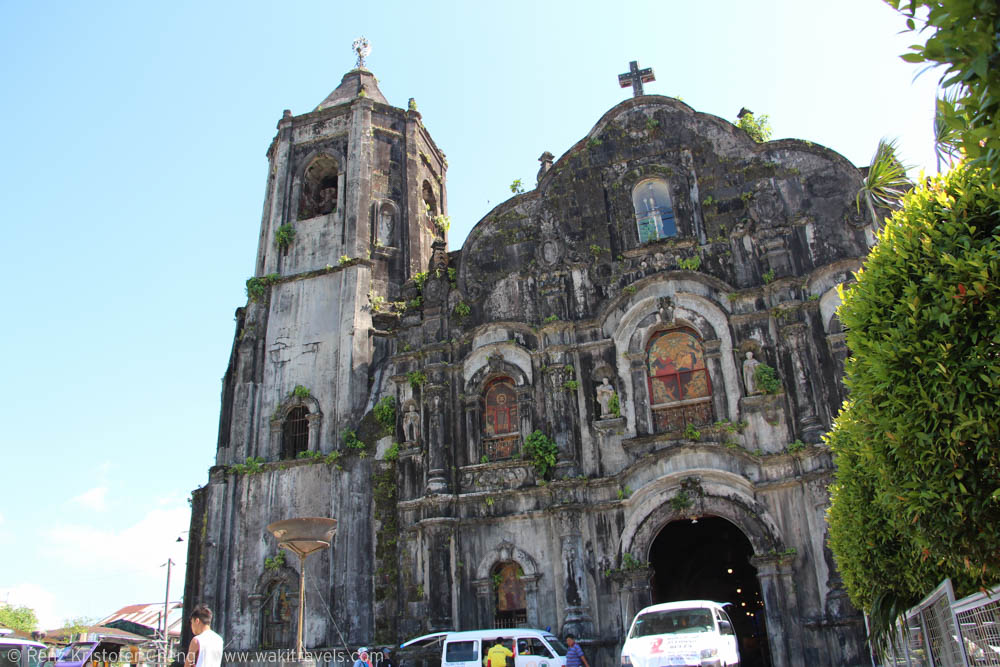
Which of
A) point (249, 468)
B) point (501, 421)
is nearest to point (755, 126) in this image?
point (501, 421)

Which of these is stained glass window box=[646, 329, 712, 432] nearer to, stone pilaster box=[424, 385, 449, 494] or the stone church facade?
the stone church facade

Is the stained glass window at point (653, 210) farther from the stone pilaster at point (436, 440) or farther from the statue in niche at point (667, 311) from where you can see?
the stone pilaster at point (436, 440)

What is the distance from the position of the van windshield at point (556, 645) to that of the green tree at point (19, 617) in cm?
5908

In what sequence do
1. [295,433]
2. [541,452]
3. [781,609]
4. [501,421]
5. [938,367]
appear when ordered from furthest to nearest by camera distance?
1. [295,433]
2. [501,421]
3. [541,452]
4. [781,609]
5. [938,367]

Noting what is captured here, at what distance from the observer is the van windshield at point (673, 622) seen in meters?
12.3

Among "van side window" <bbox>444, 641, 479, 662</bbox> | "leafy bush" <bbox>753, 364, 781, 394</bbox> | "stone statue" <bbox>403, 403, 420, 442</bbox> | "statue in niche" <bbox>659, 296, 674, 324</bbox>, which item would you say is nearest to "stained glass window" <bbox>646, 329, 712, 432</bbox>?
"statue in niche" <bbox>659, 296, 674, 324</bbox>

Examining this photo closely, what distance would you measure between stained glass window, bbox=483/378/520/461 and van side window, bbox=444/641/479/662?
4.70 metres

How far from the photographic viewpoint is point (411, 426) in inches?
741

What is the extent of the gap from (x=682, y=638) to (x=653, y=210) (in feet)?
35.5

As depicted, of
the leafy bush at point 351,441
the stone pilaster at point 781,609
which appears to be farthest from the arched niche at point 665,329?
the leafy bush at point 351,441

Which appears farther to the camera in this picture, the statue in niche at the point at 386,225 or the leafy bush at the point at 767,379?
the statue in niche at the point at 386,225

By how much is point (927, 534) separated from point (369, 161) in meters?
20.2

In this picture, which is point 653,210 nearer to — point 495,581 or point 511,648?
point 495,581

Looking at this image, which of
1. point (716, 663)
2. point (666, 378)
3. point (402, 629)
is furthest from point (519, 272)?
point (716, 663)
